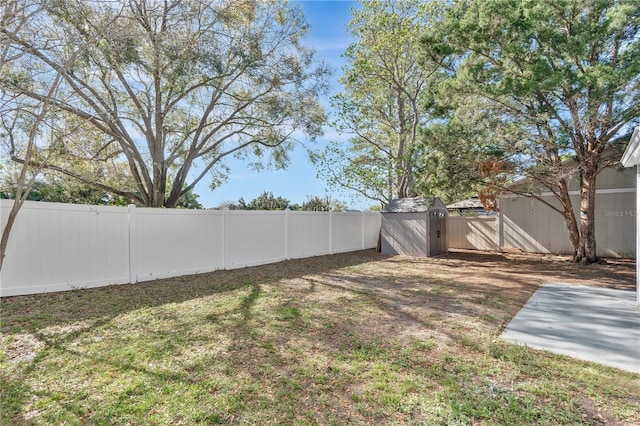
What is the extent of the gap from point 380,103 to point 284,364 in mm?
13882

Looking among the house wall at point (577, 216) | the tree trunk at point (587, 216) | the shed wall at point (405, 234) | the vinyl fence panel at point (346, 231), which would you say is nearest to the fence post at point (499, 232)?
the house wall at point (577, 216)

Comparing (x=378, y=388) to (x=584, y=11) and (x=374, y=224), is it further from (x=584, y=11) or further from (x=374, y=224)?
(x=374, y=224)

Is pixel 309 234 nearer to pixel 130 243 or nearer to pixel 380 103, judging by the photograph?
pixel 130 243

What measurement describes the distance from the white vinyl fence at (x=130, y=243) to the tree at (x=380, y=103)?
178 inches

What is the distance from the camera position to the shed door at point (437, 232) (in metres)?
11.4

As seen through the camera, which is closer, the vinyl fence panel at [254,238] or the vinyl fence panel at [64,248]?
the vinyl fence panel at [64,248]

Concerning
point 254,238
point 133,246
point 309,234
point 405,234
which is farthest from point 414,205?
point 133,246

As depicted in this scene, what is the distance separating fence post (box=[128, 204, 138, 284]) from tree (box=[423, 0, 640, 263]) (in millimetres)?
8011

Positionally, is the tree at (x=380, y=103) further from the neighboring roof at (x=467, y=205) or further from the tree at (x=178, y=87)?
the neighboring roof at (x=467, y=205)

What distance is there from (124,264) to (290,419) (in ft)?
17.0

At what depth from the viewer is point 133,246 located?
20.3 feet

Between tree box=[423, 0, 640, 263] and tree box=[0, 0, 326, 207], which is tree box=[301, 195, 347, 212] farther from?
tree box=[423, 0, 640, 263]

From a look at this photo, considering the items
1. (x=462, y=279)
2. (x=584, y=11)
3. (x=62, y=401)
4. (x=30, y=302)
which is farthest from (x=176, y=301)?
(x=584, y=11)

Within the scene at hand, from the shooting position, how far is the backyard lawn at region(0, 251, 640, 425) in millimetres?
2383
